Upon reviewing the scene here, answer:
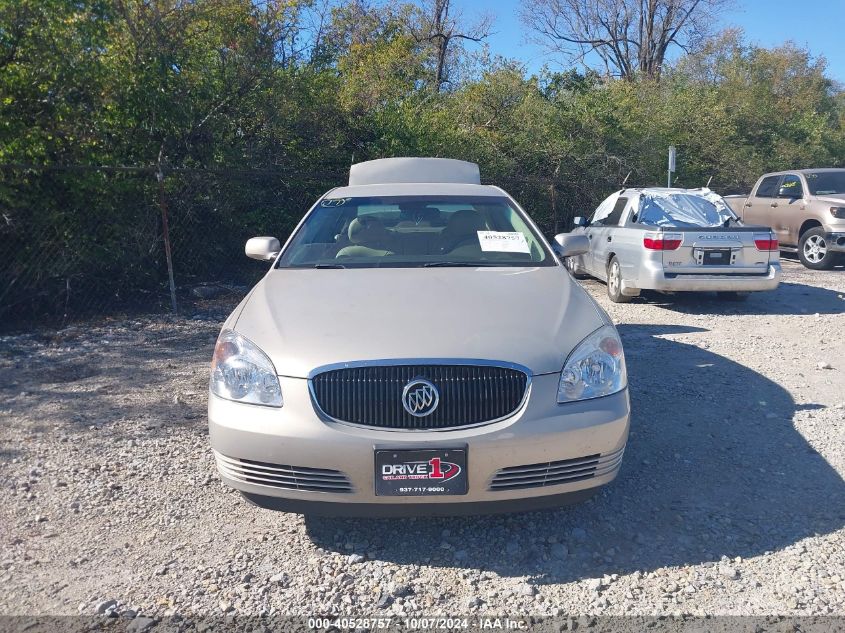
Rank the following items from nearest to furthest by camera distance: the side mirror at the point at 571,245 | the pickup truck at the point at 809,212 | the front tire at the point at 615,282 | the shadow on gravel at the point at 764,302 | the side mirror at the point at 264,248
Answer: the side mirror at the point at 264,248 → the side mirror at the point at 571,245 → the shadow on gravel at the point at 764,302 → the front tire at the point at 615,282 → the pickup truck at the point at 809,212

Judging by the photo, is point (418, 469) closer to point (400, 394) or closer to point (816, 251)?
point (400, 394)

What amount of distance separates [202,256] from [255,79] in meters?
2.65

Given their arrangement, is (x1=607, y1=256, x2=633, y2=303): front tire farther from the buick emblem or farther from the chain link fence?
the buick emblem

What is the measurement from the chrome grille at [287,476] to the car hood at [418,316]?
437 mm

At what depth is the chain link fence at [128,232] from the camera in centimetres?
785

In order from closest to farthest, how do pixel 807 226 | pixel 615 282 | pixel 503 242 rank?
pixel 503 242 → pixel 615 282 → pixel 807 226

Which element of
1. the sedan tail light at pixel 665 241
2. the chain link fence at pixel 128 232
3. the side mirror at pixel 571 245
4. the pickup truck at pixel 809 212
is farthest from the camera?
the pickup truck at pixel 809 212

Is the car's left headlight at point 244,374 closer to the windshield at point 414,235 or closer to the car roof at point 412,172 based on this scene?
the windshield at point 414,235

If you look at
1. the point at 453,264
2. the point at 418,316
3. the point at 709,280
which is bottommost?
the point at 709,280

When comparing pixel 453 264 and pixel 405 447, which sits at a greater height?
pixel 453 264

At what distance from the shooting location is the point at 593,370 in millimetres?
3395

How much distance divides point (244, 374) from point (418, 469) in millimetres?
972

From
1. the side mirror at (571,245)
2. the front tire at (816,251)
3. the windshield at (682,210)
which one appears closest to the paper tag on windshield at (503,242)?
the side mirror at (571,245)

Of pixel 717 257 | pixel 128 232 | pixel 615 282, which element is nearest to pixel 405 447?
pixel 128 232
